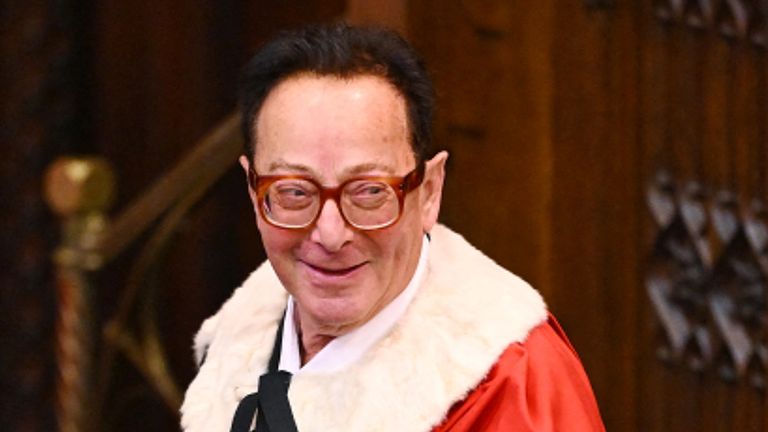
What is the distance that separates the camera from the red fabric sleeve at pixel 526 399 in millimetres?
2426

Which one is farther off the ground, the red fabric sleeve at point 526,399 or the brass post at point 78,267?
the red fabric sleeve at point 526,399

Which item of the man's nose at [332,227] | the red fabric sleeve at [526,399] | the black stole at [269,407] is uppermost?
the man's nose at [332,227]

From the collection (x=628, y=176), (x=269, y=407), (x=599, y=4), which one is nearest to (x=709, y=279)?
(x=628, y=176)

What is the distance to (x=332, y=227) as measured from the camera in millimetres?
2445

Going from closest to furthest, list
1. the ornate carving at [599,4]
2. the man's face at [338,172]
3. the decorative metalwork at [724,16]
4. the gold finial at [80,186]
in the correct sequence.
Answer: the man's face at [338,172], the decorative metalwork at [724,16], the ornate carving at [599,4], the gold finial at [80,186]

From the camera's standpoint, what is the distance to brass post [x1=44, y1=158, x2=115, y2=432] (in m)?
4.41

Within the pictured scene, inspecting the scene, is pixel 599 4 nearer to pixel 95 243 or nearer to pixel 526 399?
pixel 95 243

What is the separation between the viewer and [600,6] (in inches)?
152

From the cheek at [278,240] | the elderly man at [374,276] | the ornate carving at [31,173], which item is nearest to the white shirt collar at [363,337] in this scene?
the elderly man at [374,276]

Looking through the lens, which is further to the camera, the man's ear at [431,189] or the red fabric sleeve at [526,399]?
the man's ear at [431,189]

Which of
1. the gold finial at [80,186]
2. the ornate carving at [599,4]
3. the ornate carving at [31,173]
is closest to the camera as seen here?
the ornate carving at [599,4]

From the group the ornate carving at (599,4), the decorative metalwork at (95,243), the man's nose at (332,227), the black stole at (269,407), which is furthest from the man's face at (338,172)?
the decorative metalwork at (95,243)

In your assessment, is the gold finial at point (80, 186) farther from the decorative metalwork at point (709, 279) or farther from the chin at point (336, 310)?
the chin at point (336, 310)

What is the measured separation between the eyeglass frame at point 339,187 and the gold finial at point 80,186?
191cm
